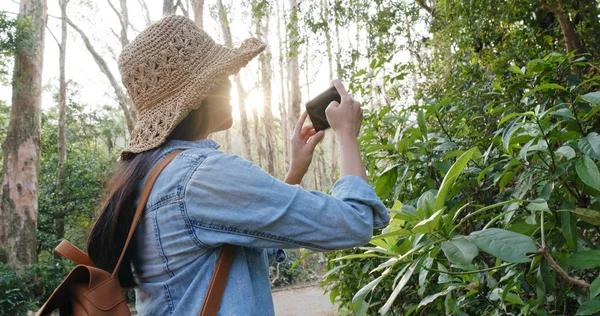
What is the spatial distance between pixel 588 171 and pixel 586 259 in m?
0.21

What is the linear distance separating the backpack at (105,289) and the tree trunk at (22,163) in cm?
824

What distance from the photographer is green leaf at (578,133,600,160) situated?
1.21 m

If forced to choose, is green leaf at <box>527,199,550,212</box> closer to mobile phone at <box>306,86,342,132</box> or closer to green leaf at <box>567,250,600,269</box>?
green leaf at <box>567,250,600,269</box>

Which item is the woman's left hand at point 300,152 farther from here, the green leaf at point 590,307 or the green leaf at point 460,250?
the green leaf at point 590,307

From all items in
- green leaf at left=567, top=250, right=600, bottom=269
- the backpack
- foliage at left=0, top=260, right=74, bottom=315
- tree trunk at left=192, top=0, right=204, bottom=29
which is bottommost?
foliage at left=0, top=260, right=74, bottom=315

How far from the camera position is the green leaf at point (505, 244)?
93 centimetres

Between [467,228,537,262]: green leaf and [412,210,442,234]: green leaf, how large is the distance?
0.08m

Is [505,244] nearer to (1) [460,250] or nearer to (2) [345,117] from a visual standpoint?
(1) [460,250]

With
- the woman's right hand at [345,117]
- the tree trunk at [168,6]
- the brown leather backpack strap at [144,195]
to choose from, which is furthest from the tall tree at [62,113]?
the woman's right hand at [345,117]

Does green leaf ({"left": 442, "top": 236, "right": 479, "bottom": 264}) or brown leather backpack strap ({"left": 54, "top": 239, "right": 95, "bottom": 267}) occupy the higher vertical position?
brown leather backpack strap ({"left": 54, "top": 239, "right": 95, "bottom": 267})

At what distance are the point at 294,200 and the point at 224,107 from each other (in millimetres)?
393

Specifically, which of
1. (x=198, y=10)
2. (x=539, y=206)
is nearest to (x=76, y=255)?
(x=539, y=206)

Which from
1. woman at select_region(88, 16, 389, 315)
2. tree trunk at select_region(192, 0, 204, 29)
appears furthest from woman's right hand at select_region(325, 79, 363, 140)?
tree trunk at select_region(192, 0, 204, 29)

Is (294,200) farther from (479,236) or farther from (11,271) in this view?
(11,271)
